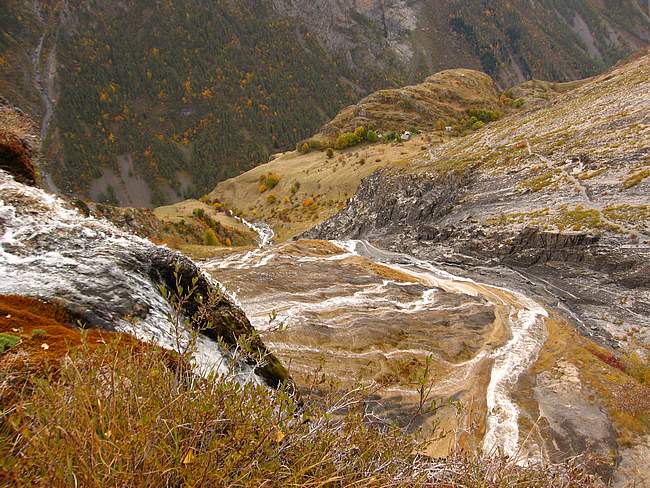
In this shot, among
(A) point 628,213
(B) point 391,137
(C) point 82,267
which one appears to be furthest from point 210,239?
(B) point 391,137

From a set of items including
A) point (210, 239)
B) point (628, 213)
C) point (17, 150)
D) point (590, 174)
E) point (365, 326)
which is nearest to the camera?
point (17, 150)

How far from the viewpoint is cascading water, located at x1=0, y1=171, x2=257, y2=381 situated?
299 inches

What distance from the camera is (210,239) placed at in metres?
47.4

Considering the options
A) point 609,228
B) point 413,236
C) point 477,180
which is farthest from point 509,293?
point 477,180

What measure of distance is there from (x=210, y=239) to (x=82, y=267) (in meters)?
39.6

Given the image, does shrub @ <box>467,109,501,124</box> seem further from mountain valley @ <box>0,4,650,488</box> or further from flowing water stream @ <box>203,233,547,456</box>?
flowing water stream @ <box>203,233,547,456</box>

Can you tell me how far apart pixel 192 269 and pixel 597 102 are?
52.6 m

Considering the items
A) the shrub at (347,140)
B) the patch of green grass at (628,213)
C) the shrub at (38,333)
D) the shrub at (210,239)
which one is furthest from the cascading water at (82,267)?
the shrub at (347,140)

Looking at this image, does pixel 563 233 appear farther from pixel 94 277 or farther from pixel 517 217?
pixel 94 277

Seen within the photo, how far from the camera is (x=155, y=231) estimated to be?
1465 inches

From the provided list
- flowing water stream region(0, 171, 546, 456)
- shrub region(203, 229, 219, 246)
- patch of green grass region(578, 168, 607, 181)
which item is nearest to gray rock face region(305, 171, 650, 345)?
flowing water stream region(0, 171, 546, 456)

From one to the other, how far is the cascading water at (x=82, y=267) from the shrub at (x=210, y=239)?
119 ft

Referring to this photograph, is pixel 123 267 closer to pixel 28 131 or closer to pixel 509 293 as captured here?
pixel 28 131

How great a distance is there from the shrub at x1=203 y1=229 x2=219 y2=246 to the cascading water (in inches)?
1423
